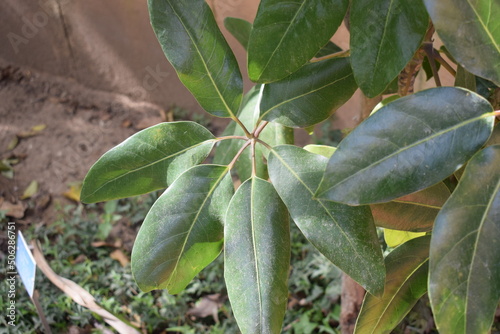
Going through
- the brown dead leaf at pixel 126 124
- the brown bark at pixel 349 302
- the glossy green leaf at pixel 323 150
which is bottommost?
the brown bark at pixel 349 302

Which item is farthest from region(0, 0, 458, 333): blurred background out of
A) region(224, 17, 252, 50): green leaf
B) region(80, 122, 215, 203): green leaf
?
region(80, 122, 215, 203): green leaf

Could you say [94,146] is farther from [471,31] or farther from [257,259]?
[471,31]

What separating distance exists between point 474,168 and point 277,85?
1.17ft

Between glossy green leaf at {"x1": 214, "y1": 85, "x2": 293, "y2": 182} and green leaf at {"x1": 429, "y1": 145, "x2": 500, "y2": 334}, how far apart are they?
0.50 m

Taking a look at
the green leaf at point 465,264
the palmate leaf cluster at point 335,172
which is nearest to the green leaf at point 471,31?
the palmate leaf cluster at point 335,172

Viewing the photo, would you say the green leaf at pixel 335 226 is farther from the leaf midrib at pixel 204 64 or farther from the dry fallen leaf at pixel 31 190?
the dry fallen leaf at pixel 31 190

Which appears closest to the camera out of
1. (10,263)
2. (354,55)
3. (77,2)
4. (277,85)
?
(354,55)

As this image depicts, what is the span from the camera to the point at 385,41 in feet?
2.26

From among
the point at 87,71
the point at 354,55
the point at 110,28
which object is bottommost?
the point at 87,71

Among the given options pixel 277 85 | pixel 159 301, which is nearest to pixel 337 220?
pixel 277 85

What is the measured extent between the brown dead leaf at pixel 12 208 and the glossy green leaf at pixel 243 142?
1627 millimetres

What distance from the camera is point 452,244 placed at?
1.87ft

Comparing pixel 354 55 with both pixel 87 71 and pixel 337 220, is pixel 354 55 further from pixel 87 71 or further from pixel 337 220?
pixel 87 71

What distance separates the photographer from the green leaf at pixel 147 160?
0.85 meters
